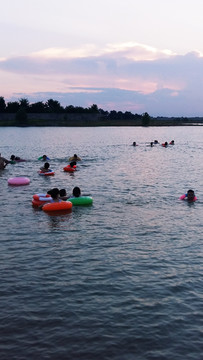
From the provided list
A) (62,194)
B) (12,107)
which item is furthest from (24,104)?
(62,194)

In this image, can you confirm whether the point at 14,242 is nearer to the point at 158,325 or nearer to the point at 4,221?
the point at 4,221

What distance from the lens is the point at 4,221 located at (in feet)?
54.8

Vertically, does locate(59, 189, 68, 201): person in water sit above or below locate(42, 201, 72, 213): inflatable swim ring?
above

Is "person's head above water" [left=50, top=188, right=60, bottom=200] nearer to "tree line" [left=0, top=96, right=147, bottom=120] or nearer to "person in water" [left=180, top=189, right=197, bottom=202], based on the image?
"person in water" [left=180, top=189, right=197, bottom=202]

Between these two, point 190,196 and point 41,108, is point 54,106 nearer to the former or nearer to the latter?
point 41,108

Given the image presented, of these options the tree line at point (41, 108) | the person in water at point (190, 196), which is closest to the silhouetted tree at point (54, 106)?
the tree line at point (41, 108)

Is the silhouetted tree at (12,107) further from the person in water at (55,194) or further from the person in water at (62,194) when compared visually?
the person in water at (55,194)

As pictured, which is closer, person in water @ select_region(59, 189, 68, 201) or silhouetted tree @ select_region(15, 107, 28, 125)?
person in water @ select_region(59, 189, 68, 201)

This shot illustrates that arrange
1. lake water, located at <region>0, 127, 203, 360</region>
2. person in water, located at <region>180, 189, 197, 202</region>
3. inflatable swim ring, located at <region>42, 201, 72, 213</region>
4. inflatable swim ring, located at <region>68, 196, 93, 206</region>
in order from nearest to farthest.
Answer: lake water, located at <region>0, 127, 203, 360</region>
inflatable swim ring, located at <region>42, 201, 72, 213</region>
inflatable swim ring, located at <region>68, 196, 93, 206</region>
person in water, located at <region>180, 189, 197, 202</region>

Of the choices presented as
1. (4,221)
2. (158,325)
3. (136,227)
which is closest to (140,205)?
(136,227)

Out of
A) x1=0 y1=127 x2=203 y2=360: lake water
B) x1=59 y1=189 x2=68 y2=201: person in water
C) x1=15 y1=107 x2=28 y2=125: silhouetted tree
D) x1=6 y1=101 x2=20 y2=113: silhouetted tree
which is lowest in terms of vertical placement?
x1=0 y1=127 x2=203 y2=360: lake water

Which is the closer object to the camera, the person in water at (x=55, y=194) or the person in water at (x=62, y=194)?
the person in water at (x=55, y=194)

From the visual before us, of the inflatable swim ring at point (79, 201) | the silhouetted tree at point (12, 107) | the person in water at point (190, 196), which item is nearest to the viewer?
the inflatable swim ring at point (79, 201)

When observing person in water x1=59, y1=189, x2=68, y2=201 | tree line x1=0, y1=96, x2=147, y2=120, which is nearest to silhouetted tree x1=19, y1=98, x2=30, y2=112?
tree line x1=0, y1=96, x2=147, y2=120
